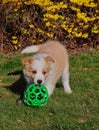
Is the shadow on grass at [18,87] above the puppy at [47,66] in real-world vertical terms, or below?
below

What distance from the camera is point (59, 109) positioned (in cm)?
676

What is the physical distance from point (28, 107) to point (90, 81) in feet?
6.33

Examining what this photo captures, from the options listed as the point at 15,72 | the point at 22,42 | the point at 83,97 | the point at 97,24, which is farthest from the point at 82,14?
the point at 83,97

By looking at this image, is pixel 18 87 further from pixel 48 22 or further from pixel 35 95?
pixel 48 22

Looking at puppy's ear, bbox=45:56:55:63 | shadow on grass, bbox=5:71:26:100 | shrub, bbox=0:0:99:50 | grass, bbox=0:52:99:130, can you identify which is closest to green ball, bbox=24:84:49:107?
grass, bbox=0:52:99:130

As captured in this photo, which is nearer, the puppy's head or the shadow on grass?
the puppy's head

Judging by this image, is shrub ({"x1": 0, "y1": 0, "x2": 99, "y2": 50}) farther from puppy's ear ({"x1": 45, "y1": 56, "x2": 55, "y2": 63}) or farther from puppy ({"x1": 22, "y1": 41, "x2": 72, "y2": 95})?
puppy's ear ({"x1": 45, "y1": 56, "x2": 55, "y2": 63})

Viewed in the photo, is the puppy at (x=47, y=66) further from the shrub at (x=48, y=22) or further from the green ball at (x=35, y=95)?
the shrub at (x=48, y=22)

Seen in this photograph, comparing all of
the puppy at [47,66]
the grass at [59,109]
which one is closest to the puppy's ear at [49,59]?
the puppy at [47,66]

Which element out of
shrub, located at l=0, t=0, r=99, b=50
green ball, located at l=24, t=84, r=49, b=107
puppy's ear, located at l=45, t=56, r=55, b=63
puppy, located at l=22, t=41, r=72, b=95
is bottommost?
shrub, located at l=0, t=0, r=99, b=50

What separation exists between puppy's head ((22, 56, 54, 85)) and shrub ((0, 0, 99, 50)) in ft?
13.0

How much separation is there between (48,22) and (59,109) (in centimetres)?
455

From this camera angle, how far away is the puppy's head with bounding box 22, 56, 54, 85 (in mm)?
6633

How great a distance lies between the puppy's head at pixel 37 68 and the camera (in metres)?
6.63
